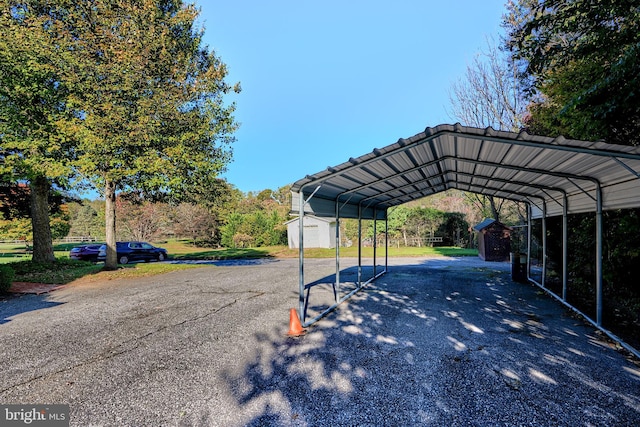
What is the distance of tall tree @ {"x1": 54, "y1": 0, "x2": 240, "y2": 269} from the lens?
10141 mm

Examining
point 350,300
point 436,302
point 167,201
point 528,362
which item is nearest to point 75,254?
point 167,201

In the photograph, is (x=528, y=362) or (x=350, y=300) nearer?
(x=528, y=362)

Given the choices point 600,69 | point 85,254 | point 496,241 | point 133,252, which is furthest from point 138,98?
point 496,241

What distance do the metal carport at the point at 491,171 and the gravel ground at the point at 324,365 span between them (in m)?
1.08

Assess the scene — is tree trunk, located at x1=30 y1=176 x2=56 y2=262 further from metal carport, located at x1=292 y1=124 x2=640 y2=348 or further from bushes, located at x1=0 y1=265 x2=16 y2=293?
metal carport, located at x1=292 y1=124 x2=640 y2=348

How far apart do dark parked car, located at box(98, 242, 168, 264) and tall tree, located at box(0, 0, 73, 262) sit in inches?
280

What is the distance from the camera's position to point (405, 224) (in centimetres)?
2523

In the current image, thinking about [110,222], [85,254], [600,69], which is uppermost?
[600,69]

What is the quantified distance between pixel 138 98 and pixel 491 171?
1175 centimetres

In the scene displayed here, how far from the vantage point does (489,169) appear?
6539mm

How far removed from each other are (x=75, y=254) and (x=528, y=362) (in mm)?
22528

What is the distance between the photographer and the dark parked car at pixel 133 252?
17.1 metres

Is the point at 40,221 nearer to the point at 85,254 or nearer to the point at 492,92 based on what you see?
the point at 85,254

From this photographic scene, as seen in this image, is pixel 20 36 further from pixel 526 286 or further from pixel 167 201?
pixel 526 286
